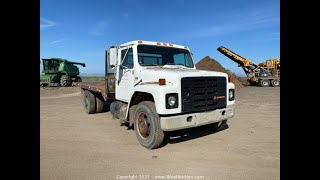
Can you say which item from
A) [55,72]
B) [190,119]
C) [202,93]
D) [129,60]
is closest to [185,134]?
[190,119]

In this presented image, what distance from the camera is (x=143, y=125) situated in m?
5.58

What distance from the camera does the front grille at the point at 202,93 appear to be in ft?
16.9

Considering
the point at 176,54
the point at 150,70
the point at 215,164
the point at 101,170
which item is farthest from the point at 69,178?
the point at 176,54

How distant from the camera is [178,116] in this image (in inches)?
198

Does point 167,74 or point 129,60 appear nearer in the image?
point 167,74

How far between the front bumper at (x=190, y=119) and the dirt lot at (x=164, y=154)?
1.75 ft

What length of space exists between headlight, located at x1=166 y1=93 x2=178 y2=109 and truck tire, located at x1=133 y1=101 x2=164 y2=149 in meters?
0.39

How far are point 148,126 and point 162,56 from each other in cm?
217

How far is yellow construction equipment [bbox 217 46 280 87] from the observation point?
91.3ft

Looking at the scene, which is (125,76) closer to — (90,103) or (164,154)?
(164,154)

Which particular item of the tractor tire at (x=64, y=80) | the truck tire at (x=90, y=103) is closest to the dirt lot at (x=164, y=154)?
the truck tire at (x=90, y=103)

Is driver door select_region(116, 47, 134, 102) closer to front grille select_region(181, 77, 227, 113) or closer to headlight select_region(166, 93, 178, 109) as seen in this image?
headlight select_region(166, 93, 178, 109)
